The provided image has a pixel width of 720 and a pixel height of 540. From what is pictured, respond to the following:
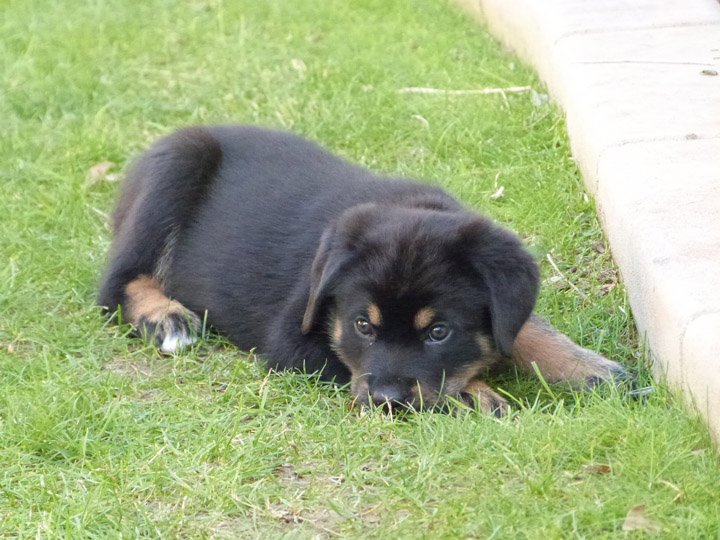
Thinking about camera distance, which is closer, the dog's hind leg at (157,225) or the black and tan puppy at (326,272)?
the black and tan puppy at (326,272)

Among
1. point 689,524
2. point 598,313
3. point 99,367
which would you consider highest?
point 689,524

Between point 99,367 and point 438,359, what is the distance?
153 centimetres

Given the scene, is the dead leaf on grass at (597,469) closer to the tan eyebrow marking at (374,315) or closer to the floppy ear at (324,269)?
the tan eyebrow marking at (374,315)

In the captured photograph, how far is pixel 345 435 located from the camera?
148 inches

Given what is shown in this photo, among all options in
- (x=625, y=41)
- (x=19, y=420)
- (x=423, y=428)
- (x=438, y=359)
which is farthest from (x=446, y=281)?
(x=625, y=41)

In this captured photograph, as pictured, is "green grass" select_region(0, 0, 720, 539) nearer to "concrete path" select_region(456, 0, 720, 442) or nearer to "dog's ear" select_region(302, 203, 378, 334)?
"concrete path" select_region(456, 0, 720, 442)

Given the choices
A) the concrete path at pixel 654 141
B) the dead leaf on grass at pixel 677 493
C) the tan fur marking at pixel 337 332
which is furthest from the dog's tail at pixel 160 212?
the dead leaf on grass at pixel 677 493

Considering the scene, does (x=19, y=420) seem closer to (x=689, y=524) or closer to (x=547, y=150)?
(x=689, y=524)

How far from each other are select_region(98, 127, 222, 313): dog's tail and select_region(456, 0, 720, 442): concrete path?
1858mm

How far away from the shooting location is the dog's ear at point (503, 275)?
12.5 feet

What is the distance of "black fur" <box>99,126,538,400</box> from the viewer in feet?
12.6

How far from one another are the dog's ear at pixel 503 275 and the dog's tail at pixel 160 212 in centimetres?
164

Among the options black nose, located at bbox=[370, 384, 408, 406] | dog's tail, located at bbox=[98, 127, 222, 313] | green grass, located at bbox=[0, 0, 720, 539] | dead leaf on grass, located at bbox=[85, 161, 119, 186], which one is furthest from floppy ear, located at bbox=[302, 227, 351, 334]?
dead leaf on grass, located at bbox=[85, 161, 119, 186]

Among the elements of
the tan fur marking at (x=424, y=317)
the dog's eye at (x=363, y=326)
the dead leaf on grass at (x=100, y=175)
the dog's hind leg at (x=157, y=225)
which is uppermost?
the tan fur marking at (x=424, y=317)
